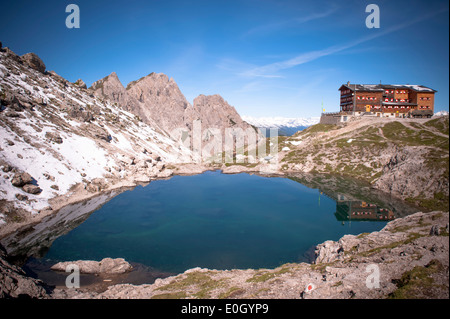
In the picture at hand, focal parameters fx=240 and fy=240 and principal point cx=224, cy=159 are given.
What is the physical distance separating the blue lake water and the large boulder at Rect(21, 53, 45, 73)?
92.2 metres

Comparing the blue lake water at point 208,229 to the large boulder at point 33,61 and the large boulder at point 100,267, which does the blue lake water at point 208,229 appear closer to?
the large boulder at point 100,267

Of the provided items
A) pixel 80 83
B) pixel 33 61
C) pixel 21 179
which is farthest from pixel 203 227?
pixel 80 83

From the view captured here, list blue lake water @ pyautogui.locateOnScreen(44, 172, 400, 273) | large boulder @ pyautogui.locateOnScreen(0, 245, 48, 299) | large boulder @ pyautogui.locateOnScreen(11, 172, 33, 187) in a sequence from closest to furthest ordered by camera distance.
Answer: large boulder @ pyautogui.locateOnScreen(0, 245, 48, 299) → blue lake water @ pyautogui.locateOnScreen(44, 172, 400, 273) → large boulder @ pyautogui.locateOnScreen(11, 172, 33, 187)

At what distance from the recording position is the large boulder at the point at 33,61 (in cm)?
11988

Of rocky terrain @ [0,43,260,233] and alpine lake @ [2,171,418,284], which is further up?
rocky terrain @ [0,43,260,233]

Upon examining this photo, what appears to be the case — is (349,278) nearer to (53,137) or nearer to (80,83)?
(53,137)

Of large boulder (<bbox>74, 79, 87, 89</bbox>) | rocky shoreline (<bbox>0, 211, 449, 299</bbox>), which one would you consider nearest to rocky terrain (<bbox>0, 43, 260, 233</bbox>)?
large boulder (<bbox>74, 79, 87, 89</bbox>)

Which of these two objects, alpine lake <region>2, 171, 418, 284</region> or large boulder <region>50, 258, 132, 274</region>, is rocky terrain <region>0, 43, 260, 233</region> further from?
large boulder <region>50, 258, 132, 274</region>

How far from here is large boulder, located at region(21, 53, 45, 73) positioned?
11988 cm

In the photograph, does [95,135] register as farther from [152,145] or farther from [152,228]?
[152,228]

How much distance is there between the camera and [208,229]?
2212 inches
